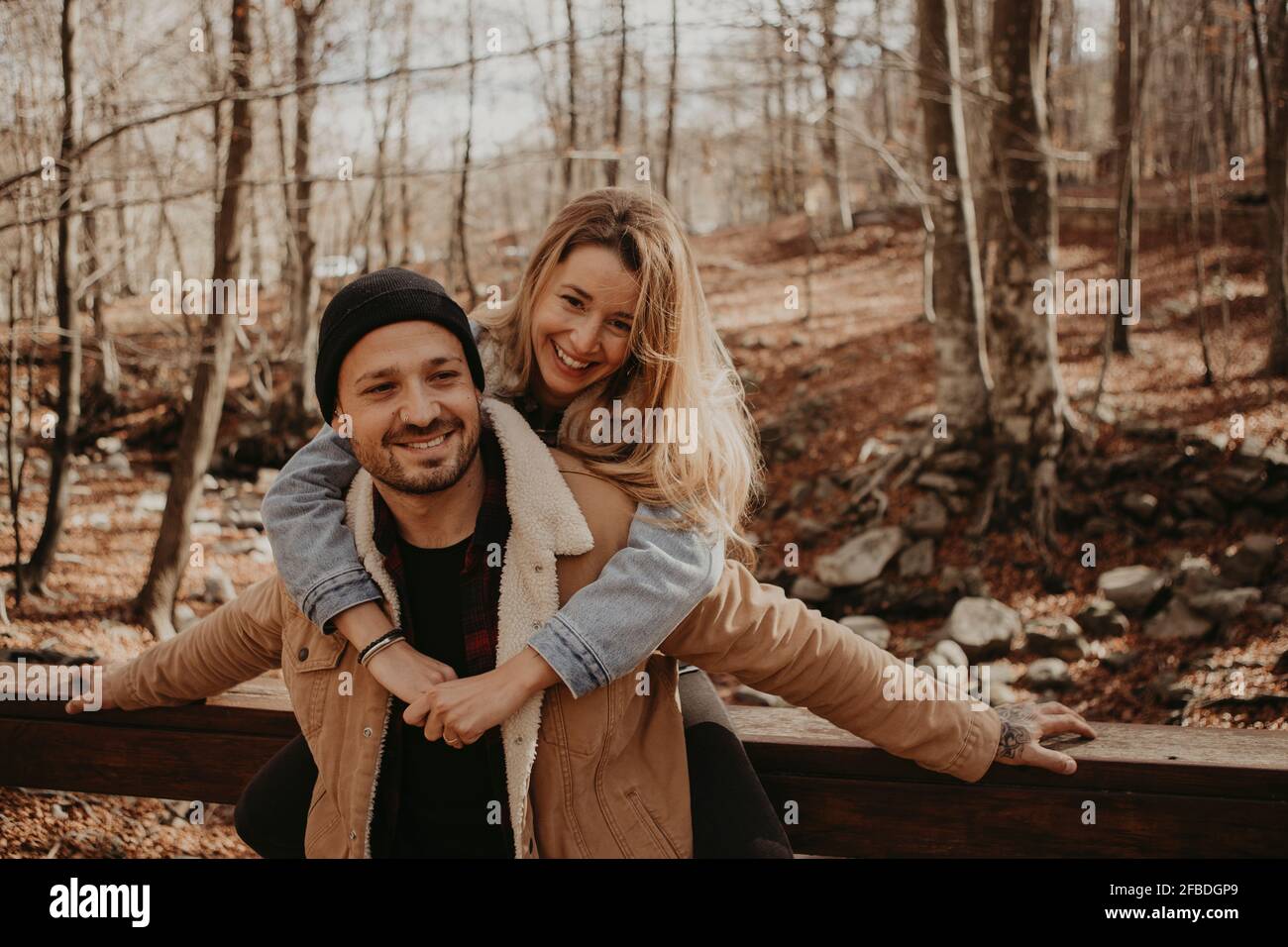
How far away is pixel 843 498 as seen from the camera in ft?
30.2

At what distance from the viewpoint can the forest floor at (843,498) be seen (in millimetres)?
3992

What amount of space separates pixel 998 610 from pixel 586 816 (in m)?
5.33

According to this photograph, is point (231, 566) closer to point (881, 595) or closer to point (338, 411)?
point (881, 595)

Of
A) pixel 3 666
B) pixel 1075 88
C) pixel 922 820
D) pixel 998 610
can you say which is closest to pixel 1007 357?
pixel 998 610

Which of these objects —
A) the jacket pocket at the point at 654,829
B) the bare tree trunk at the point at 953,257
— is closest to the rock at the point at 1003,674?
the bare tree trunk at the point at 953,257

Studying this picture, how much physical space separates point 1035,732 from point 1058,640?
183 inches

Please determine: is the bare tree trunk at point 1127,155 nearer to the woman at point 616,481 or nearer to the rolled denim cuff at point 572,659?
the woman at point 616,481

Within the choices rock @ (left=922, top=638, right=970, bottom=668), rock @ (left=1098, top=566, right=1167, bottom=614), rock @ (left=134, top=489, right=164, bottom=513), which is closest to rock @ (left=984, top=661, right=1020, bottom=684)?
rock @ (left=922, top=638, right=970, bottom=668)

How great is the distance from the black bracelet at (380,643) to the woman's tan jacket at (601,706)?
6 centimetres

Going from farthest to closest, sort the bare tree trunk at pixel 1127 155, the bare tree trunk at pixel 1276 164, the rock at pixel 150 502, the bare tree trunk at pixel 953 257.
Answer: the rock at pixel 150 502
the bare tree trunk at pixel 1127 155
the bare tree trunk at pixel 1276 164
the bare tree trunk at pixel 953 257

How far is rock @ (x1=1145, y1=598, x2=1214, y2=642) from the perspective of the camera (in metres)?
5.80

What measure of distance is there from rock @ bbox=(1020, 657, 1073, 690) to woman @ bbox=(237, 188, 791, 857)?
4119 mm
